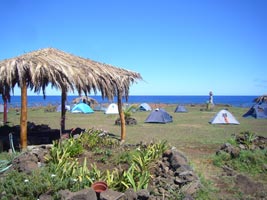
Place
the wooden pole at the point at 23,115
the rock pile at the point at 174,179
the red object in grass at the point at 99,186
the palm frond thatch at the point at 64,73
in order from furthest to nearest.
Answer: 1. the wooden pole at the point at 23,115
2. the palm frond thatch at the point at 64,73
3. the rock pile at the point at 174,179
4. the red object in grass at the point at 99,186

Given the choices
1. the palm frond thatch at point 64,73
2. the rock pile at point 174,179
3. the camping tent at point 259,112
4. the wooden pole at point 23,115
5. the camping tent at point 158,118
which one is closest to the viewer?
the rock pile at point 174,179

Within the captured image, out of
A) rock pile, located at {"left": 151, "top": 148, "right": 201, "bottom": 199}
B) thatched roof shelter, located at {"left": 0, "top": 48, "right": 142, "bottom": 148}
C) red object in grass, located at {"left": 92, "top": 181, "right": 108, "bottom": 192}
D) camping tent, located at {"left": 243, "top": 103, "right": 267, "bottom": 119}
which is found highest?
thatched roof shelter, located at {"left": 0, "top": 48, "right": 142, "bottom": 148}

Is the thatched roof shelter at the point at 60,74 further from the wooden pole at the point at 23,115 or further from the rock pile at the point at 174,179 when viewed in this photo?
the rock pile at the point at 174,179

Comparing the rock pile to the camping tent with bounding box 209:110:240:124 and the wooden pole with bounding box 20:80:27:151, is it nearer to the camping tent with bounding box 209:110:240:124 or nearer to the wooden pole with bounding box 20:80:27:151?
the wooden pole with bounding box 20:80:27:151

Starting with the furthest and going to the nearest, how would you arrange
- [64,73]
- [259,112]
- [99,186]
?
1. [259,112]
2. [64,73]
3. [99,186]

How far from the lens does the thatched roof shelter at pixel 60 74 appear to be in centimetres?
826

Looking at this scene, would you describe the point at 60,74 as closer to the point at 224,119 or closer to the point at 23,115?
the point at 23,115

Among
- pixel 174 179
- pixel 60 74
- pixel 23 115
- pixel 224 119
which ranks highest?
pixel 60 74

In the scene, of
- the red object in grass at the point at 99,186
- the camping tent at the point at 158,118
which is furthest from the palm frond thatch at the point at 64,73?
the camping tent at the point at 158,118

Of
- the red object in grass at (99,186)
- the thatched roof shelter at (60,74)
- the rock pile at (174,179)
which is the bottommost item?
the rock pile at (174,179)

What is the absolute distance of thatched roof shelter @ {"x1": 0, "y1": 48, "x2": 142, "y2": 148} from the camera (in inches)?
325

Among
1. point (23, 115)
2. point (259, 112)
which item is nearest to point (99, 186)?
point (23, 115)

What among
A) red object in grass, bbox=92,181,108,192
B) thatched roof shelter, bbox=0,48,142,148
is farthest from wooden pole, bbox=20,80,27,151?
red object in grass, bbox=92,181,108,192

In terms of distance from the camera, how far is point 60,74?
8539 mm
